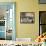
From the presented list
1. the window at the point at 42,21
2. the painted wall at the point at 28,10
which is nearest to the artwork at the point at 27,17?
the painted wall at the point at 28,10

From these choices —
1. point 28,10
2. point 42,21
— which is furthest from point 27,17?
point 42,21

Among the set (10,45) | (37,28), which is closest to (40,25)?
(37,28)

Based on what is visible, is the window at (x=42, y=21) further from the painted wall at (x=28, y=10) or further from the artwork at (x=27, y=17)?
the artwork at (x=27, y=17)

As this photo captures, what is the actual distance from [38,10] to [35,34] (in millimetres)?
851

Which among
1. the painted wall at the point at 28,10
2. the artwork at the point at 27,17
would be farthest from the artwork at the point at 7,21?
the artwork at the point at 27,17

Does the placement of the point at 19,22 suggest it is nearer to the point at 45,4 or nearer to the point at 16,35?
the point at 16,35

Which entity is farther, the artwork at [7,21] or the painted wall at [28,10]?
the artwork at [7,21]

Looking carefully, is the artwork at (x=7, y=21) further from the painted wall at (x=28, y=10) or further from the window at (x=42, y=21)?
the window at (x=42, y=21)

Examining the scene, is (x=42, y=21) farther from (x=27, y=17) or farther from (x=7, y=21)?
(x=7, y=21)

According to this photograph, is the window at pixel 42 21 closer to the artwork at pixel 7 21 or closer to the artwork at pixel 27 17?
the artwork at pixel 27 17

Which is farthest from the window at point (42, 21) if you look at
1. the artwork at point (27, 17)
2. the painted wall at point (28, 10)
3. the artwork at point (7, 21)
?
the artwork at point (7, 21)

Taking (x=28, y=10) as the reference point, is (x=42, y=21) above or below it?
below

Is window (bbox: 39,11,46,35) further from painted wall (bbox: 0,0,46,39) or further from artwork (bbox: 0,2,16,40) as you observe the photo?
artwork (bbox: 0,2,16,40)

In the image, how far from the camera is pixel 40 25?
4898 mm
